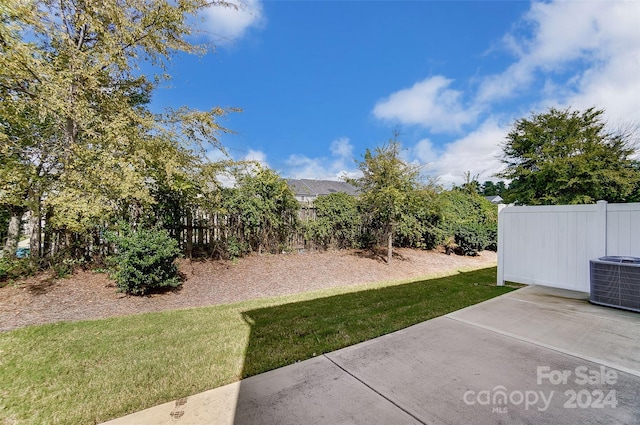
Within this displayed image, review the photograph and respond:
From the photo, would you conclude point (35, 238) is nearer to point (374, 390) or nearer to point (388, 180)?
point (374, 390)

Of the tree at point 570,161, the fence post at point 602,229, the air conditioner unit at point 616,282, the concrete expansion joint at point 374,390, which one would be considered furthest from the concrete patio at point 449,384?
Result: the tree at point 570,161

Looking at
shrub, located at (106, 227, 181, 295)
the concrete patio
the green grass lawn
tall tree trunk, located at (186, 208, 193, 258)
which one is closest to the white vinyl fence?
the green grass lawn

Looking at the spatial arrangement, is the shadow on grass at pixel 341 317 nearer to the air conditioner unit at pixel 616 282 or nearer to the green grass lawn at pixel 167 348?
the green grass lawn at pixel 167 348

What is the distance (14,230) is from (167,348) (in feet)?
18.3

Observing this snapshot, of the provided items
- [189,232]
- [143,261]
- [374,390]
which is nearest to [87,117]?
[143,261]

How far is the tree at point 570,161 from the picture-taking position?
34.3 feet

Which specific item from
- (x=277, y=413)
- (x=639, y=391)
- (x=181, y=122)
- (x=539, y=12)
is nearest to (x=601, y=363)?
(x=639, y=391)

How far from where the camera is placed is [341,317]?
4.10 meters

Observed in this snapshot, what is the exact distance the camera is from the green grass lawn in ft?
7.00

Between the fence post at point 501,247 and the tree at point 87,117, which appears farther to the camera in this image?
the fence post at point 501,247

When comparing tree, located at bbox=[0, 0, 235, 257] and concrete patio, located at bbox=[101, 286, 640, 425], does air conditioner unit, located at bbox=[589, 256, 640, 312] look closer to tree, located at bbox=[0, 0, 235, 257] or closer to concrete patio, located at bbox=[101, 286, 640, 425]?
concrete patio, located at bbox=[101, 286, 640, 425]

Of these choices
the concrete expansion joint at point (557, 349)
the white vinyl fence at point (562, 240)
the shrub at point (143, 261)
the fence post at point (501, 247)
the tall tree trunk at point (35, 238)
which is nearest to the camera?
the concrete expansion joint at point (557, 349)

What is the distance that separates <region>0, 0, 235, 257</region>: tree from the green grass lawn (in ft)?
8.46

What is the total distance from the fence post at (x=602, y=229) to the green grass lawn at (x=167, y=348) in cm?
227
